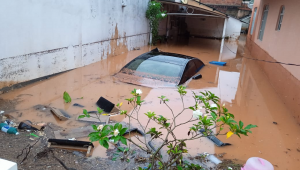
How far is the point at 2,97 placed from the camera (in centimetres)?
521

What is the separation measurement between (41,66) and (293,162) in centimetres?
654

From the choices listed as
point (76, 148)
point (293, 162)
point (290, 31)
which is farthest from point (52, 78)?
point (290, 31)

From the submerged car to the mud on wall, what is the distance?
2131mm

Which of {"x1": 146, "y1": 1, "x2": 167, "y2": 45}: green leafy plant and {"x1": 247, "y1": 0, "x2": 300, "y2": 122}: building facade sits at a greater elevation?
{"x1": 146, "y1": 1, "x2": 167, "y2": 45}: green leafy plant

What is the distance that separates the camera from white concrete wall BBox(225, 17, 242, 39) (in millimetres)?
21734


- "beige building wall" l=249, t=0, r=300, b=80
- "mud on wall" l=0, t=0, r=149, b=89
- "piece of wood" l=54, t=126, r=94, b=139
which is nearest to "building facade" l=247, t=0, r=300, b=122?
"beige building wall" l=249, t=0, r=300, b=80

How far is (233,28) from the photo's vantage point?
866 inches

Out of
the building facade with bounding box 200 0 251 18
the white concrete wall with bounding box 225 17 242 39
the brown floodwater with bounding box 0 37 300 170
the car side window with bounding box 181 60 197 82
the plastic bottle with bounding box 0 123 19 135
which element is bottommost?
the brown floodwater with bounding box 0 37 300 170

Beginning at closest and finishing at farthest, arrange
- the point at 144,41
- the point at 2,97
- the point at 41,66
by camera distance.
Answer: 1. the point at 2,97
2. the point at 41,66
3. the point at 144,41

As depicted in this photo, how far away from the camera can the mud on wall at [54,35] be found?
5.52m

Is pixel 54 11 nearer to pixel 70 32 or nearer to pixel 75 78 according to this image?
pixel 70 32

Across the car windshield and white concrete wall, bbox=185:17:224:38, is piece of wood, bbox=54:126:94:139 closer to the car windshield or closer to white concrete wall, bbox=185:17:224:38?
the car windshield

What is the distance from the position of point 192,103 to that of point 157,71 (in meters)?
1.45

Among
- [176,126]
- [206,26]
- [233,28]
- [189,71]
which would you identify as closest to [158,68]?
[189,71]
